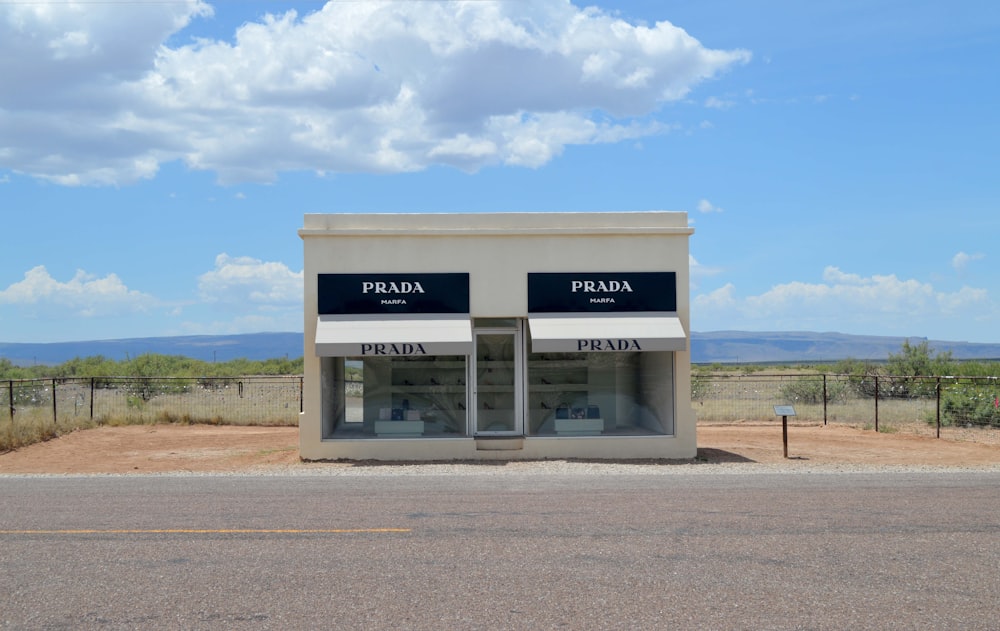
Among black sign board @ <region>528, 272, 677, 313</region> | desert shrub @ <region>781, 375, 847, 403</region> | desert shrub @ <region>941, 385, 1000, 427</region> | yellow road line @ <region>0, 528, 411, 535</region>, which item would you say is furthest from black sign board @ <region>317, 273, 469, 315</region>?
desert shrub @ <region>781, 375, 847, 403</region>

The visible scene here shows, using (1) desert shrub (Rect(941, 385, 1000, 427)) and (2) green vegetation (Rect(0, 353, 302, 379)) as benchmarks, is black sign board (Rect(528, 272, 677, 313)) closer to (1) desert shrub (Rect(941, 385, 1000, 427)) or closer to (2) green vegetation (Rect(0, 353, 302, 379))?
(1) desert shrub (Rect(941, 385, 1000, 427))

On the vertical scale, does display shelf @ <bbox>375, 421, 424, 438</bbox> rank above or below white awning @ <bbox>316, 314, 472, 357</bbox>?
below

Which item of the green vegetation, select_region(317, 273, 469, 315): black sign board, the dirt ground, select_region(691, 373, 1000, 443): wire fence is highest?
select_region(317, 273, 469, 315): black sign board

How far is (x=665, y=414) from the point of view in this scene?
18.5 meters

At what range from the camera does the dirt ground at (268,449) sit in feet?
58.6

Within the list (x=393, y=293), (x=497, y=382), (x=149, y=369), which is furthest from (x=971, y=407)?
(x=149, y=369)

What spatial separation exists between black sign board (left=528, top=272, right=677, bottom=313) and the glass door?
3.99 feet

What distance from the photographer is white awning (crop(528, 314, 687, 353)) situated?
58.0ft

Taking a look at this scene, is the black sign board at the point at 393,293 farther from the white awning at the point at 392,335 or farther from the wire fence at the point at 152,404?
the wire fence at the point at 152,404

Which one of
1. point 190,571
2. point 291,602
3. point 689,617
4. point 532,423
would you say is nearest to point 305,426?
point 532,423

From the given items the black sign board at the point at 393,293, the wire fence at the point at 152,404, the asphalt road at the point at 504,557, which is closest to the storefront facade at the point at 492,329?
the black sign board at the point at 393,293

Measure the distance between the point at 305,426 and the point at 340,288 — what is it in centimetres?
271

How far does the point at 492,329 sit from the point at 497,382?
3.47 ft

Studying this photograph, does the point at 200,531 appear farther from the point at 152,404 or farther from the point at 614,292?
the point at 152,404
